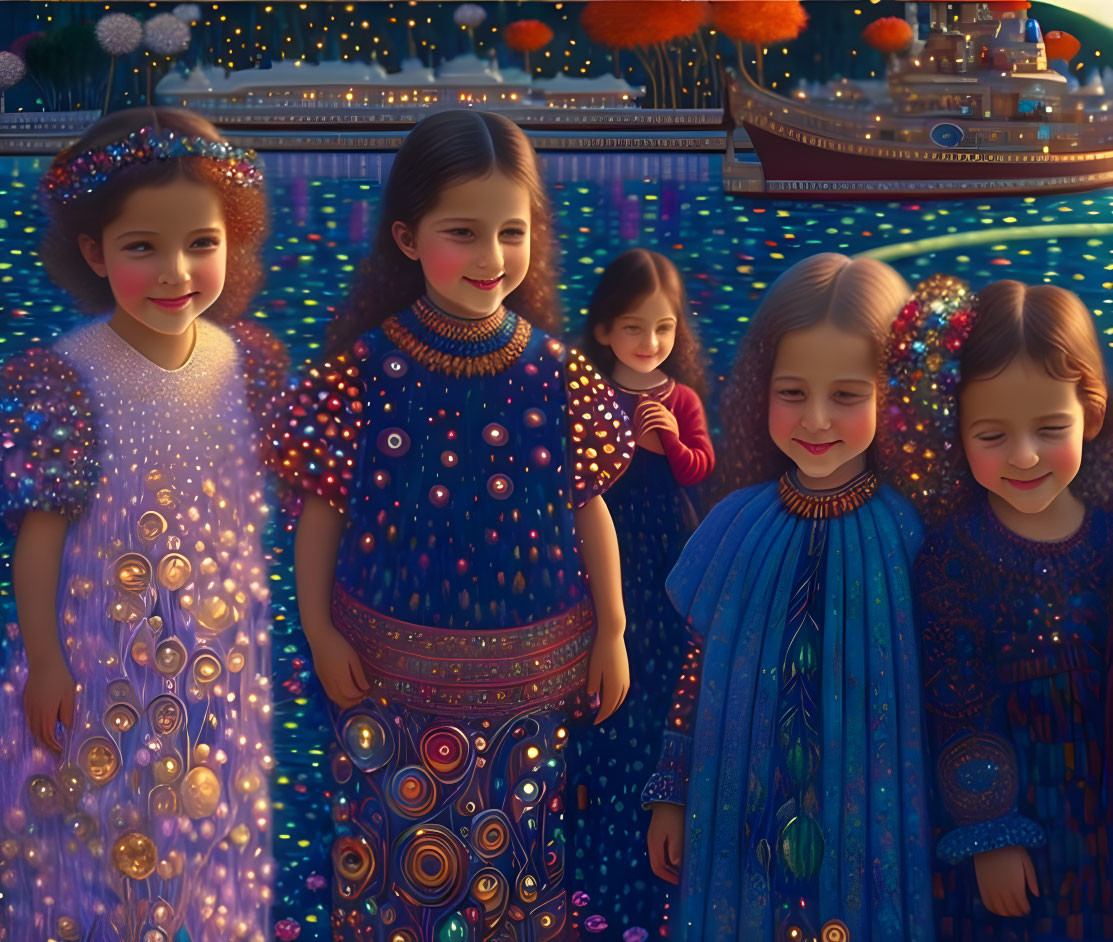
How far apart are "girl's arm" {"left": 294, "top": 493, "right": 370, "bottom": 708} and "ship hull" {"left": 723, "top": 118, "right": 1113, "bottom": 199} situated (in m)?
0.90

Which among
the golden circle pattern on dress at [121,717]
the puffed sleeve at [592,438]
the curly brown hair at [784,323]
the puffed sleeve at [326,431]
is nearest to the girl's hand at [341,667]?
the puffed sleeve at [326,431]

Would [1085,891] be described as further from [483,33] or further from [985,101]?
[483,33]

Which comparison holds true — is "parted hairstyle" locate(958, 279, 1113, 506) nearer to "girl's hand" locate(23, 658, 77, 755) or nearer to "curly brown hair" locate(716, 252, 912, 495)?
"curly brown hair" locate(716, 252, 912, 495)

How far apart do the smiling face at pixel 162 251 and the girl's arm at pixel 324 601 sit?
0.39 m

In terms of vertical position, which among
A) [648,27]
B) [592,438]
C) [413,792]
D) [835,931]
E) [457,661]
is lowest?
[835,931]

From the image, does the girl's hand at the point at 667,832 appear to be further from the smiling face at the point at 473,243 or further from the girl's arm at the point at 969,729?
the smiling face at the point at 473,243

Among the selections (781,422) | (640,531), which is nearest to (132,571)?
(640,531)

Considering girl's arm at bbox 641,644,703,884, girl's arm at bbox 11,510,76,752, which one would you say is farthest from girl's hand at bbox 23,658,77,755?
girl's arm at bbox 641,644,703,884

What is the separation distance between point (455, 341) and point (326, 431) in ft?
0.85

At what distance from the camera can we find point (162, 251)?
7.11 ft

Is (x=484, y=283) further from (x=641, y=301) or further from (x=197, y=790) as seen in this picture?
(x=197, y=790)

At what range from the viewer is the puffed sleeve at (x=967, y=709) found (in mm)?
2217

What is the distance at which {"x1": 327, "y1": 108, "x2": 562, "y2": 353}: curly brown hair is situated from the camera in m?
2.17

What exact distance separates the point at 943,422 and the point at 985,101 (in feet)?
1.91
